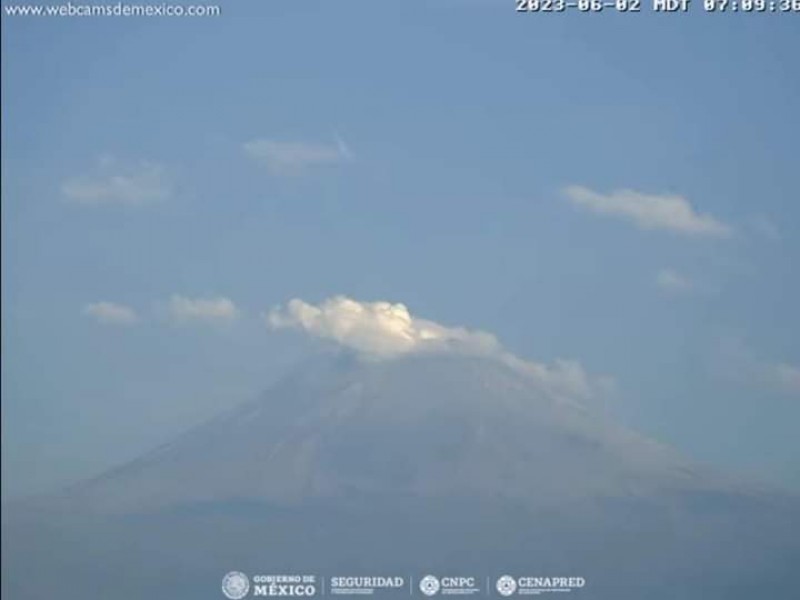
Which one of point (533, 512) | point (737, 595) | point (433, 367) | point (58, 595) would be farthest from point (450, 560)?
point (58, 595)

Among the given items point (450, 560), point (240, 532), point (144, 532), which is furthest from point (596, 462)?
point (144, 532)

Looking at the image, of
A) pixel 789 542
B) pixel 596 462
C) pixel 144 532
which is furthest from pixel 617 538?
pixel 144 532

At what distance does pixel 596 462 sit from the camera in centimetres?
470

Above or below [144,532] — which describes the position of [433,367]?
Answer: above

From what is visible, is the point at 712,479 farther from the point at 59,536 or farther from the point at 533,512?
the point at 59,536

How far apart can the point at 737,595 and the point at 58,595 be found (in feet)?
6.78

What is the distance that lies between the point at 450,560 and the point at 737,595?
899 millimetres

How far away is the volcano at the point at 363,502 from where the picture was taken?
15.2ft

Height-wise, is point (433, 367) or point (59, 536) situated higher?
point (433, 367)

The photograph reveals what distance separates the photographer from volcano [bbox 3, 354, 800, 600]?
4.62 meters

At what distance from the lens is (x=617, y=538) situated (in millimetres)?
4684

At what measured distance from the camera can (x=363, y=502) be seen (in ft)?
15.2

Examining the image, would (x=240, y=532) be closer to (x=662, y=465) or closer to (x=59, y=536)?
(x=59, y=536)

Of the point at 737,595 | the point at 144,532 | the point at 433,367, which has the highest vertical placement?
the point at 433,367
